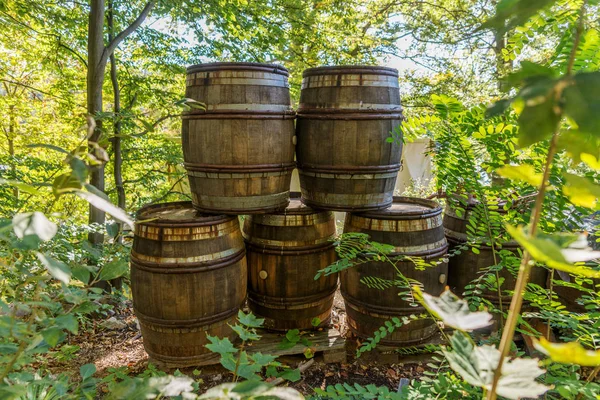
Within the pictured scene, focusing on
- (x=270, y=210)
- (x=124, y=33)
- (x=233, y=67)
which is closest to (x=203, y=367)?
(x=270, y=210)

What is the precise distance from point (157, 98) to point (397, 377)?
3284 millimetres

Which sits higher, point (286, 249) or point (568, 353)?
point (568, 353)

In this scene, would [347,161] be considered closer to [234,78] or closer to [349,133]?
[349,133]

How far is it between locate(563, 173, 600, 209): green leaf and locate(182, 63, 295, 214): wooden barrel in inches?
69.1

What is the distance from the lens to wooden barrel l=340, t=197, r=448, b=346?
7.38 ft

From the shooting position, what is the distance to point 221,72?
203 cm

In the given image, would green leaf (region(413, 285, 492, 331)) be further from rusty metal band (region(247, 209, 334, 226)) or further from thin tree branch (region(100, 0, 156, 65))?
thin tree branch (region(100, 0, 156, 65))

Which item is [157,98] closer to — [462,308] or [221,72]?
[221,72]

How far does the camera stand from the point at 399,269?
227cm

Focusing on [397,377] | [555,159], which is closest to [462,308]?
[555,159]

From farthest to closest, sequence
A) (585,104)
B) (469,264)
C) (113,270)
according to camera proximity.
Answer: (469,264)
(113,270)
(585,104)

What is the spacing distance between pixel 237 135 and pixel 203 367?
1.41 meters

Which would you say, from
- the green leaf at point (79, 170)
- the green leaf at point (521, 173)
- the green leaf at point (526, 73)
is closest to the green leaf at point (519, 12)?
the green leaf at point (526, 73)

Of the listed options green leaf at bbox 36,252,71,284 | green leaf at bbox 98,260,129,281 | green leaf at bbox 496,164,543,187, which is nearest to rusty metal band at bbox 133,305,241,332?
green leaf at bbox 98,260,129,281
